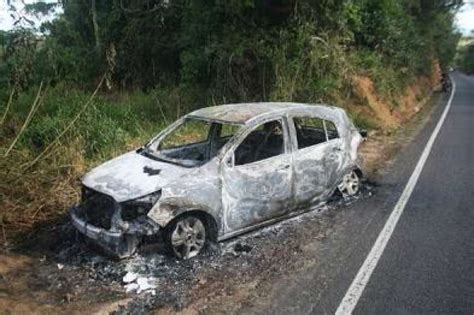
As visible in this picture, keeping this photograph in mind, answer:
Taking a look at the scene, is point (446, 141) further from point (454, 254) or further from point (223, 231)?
point (223, 231)

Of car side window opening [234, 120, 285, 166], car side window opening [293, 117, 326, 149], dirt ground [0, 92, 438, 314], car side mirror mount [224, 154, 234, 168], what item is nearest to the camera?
dirt ground [0, 92, 438, 314]

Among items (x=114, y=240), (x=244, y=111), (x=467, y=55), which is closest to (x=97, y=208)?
(x=114, y=240)

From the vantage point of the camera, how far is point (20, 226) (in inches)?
292

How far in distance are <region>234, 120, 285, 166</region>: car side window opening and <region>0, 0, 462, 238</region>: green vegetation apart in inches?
111

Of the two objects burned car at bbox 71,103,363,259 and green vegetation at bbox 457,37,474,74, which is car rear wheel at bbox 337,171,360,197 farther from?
green vegetation at bbox 457,37,474,74

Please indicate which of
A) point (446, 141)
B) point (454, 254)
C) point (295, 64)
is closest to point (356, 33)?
point (295, 64)

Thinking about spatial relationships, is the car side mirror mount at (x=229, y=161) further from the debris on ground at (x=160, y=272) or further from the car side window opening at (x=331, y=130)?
the car side window opening at (x=331, y=130)

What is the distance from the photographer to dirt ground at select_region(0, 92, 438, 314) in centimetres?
533

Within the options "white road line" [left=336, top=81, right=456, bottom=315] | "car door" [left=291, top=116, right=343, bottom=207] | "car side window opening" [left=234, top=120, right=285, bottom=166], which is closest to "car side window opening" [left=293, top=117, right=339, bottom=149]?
"car door" [left=291, top=116, right=343, bottom=207]

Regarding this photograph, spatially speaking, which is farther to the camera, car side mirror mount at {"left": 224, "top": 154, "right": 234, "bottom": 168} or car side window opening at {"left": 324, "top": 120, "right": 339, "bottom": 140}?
car side window opening at {"left": 324, "top": 120, "right": 339, "bottom": 140}

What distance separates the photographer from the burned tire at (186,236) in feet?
20.3

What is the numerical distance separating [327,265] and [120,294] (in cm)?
230

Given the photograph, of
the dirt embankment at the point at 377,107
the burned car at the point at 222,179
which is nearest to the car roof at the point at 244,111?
the burned car at the point at 222,179

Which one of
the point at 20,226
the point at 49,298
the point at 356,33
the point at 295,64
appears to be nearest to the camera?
the point at 49,298
